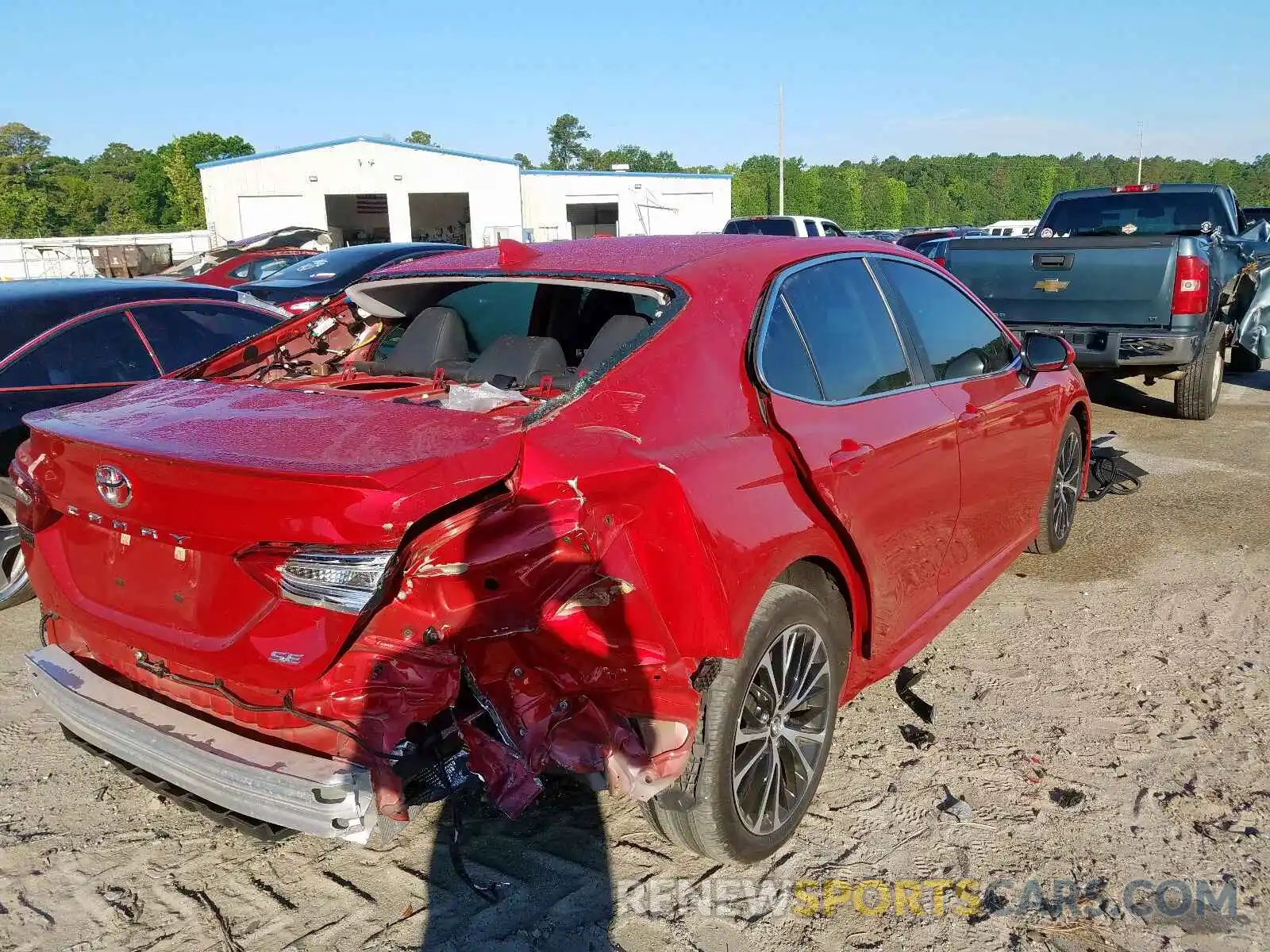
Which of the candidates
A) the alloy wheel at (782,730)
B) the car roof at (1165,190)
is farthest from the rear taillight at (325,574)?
the car roof at (1165,190)

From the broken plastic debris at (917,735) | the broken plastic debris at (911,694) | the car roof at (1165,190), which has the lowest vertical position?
the broken plastic debris at (917,735)

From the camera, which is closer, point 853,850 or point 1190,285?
point 853,850

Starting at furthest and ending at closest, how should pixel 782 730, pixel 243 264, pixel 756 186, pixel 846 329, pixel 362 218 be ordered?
pixel 756 186, pixel 362 218, pixel 243 264, pixel 846 329, pixel 782 730

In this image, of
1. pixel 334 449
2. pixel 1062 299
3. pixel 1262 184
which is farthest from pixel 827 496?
pixel 1262 184

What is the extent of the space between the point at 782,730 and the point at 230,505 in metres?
1.62

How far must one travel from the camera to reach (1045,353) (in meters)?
4.61

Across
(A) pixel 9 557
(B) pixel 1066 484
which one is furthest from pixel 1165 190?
(A) pixel 9 557

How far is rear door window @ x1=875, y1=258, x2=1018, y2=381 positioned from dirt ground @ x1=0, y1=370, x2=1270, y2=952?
1.25 meters

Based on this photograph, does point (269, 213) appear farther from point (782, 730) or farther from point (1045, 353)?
point (782, 730)

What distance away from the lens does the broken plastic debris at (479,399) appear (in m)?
3.12

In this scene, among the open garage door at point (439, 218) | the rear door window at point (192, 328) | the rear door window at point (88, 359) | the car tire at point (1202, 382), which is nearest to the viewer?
the rear door window at point (88, 359)

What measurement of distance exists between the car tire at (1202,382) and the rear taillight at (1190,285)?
2.23 ft

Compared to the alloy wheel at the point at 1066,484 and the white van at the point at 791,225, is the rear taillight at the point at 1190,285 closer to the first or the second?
the alloy wheel at the point at 1066,484

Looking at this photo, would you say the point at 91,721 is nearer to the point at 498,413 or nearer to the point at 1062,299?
the point at 498,413
